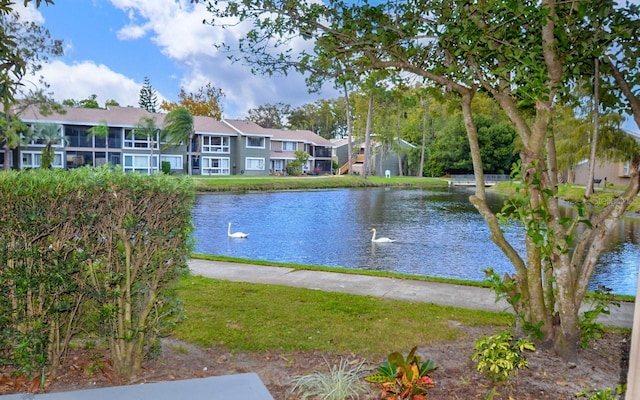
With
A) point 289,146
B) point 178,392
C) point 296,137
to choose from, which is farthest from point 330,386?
point 296,137

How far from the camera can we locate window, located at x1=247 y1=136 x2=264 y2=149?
49.8 metres

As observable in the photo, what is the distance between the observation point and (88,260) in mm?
3535

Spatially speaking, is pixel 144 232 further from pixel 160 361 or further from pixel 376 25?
pixel 376 25

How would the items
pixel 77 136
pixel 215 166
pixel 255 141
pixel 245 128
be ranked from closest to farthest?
1. pixel 77 136
2. pixel 215 166
3. pixel 245 128
4. pixel 255 141

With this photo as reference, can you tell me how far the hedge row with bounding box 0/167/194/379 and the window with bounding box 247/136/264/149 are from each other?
46.6m

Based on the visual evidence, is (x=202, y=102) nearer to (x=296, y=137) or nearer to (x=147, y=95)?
(x=296, y=137)

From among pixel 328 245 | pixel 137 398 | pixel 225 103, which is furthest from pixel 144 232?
pixel 225 103

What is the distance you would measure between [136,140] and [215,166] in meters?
7.96

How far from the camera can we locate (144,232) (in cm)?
358

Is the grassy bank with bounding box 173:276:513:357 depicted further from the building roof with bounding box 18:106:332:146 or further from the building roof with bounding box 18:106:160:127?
the building roof with bounding box 18:106:160:127

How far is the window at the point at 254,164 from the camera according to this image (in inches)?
1970

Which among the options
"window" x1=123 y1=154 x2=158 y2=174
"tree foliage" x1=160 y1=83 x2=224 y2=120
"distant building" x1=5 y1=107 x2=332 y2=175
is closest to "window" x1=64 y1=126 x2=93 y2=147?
"distant building" x1=5 y1=107 x2=332 y2=175

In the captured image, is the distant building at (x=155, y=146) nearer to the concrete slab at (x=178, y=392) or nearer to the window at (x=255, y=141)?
the window at (x=255, y=141)

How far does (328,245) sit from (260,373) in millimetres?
10594
